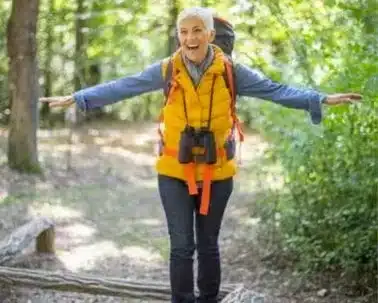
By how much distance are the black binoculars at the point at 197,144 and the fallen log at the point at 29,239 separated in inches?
91.8

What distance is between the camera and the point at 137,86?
399 cm

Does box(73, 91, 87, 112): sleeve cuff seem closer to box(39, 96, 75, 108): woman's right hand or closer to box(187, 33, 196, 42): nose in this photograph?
box(39, 96, 75, 108): woman's right hand

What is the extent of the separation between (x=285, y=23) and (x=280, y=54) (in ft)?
5.61

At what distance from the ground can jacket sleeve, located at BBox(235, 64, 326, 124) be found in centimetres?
208

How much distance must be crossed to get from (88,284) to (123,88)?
5.42 feet

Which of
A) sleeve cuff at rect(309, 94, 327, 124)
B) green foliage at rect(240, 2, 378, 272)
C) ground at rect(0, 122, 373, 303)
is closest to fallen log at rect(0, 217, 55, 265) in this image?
ground at rect(0, 122, 373, 303)

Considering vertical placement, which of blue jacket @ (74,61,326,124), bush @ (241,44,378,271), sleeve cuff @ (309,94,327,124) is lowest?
bush @ (241,44,378,271)

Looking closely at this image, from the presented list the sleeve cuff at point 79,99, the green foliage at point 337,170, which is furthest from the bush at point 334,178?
the sleeve cuff at point 79,99

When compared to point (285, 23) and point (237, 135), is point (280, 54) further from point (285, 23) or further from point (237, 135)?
point (237, 135)

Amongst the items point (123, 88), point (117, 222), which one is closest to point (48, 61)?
point (117, 222)

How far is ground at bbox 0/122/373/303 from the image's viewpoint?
6.10 m

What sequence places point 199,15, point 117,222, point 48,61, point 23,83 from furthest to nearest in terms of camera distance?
point 48,61 < point 23,83 < point 117,222 < point 199,15

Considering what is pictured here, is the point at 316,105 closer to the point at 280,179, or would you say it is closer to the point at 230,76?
the point at 230,76

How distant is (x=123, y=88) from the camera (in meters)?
3.99
